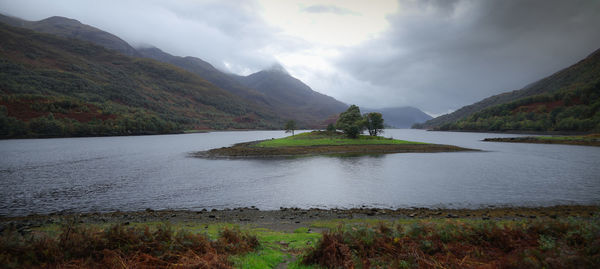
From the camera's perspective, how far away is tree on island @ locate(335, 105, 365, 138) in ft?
349

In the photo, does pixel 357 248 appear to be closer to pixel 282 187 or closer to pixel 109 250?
pixel 109 250

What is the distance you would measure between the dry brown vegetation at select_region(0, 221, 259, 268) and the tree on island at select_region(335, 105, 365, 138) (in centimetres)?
10139

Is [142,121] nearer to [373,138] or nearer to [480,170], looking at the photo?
[373,138]

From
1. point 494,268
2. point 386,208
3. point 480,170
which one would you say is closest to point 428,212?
point 386,208

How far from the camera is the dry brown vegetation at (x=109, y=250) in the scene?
6371 millimetres

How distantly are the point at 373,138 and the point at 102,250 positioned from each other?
10684cm

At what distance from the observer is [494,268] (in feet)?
20.1

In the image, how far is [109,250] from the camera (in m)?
6.91

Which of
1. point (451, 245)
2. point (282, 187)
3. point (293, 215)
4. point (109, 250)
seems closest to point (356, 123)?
point (282, 187)

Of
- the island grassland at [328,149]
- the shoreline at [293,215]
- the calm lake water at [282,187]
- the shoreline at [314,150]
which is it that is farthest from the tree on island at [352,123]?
the shoreline at [293,215]

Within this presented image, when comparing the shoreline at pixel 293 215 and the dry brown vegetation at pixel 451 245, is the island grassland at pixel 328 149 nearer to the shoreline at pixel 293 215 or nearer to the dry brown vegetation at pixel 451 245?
the shoreline at pixel 293 215

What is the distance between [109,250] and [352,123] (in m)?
107

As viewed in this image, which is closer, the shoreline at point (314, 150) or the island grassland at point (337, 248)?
the island grassland at point (337, 248)

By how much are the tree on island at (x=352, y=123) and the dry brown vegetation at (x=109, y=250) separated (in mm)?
101392
